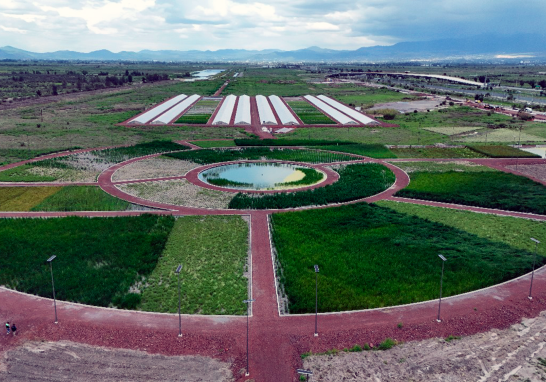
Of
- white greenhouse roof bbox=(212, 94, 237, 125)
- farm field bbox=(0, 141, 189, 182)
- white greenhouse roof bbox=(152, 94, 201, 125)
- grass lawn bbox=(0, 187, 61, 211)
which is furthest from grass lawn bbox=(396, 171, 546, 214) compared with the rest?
white greenhouse roof bbox=(152, 94, 201, 125)

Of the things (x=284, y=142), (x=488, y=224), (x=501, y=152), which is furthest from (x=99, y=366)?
(x=501, y=152)

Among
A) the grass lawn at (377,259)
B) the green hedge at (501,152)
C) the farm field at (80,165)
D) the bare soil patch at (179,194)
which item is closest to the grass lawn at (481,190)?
the grass lawn at (377,259)

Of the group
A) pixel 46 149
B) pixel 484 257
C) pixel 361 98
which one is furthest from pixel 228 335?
pixel 361 98

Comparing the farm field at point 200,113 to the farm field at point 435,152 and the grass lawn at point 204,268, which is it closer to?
the farm field at point 435,152

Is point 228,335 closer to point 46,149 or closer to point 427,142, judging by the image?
point 46,149

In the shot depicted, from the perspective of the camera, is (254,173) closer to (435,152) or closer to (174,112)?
(435,152)
